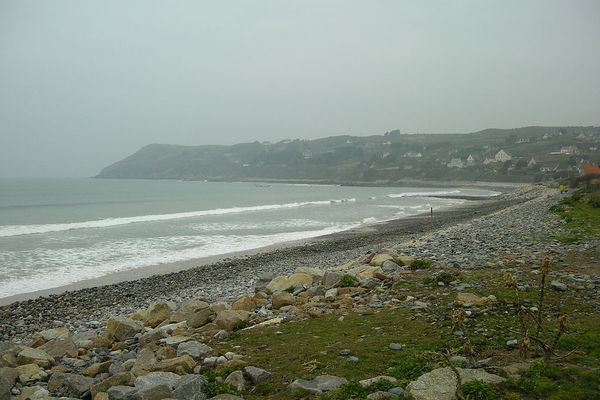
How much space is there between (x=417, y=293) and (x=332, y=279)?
268 cm

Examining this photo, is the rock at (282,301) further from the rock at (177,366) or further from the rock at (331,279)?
the rock at (177,366)

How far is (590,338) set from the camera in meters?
6.23

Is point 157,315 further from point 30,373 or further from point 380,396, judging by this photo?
point 380,396

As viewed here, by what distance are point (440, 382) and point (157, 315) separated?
805 centimetres

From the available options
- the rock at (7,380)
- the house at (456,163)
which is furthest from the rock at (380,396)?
the house at (456,163)

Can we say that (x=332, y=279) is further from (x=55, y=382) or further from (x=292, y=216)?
(x=292, y=216)

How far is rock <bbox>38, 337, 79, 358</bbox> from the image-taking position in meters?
8.58

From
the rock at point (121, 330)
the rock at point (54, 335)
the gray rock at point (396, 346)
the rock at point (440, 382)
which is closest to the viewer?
the rock at point (440, 382)

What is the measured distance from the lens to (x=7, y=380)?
21.6 feet

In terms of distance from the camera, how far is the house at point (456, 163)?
168 m

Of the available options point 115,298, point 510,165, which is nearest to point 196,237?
point 115,298

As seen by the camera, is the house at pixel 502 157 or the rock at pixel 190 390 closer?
the rock at pixel 190 390

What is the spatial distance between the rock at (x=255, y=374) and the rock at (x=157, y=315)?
17.6 ft

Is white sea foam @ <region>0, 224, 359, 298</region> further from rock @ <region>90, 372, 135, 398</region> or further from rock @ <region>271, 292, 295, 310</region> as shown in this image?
rock @ <region>90, 372, 135, 398</region>
